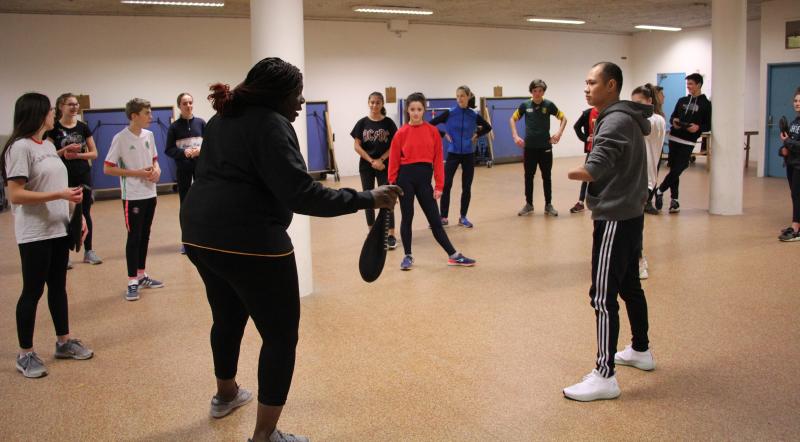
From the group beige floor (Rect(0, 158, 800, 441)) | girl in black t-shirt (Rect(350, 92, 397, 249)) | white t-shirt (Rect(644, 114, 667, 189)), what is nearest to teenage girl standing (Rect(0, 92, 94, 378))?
beige floor (Rect(0, 158, 800, 441))

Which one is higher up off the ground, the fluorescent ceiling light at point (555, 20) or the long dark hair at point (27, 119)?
the fluorescent ceiling light at point (555, 20)

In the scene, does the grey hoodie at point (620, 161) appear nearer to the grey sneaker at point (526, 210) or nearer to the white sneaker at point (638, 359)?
Answer: the white sneaker at point (638, 359)

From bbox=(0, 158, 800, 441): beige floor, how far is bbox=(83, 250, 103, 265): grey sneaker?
0.46 ft

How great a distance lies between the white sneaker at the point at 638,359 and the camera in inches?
135

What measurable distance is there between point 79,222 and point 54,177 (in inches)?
10.6

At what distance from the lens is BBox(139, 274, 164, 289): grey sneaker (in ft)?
17.3

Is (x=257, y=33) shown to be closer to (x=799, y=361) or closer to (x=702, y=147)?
(x=799, y=361)

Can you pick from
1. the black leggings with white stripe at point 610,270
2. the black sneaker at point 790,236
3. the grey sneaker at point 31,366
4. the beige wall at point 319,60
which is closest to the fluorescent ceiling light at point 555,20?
the beige wall at point 319,60

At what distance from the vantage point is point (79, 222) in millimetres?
3564

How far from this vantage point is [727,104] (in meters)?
7.75

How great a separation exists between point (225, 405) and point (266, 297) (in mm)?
888

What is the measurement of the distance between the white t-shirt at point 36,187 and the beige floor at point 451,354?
0.80 meters

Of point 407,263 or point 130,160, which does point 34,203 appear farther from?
point 407,263

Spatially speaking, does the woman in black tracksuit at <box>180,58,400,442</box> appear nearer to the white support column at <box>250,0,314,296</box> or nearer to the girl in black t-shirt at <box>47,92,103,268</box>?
the white support column at <box>250,0,314,296</box>
